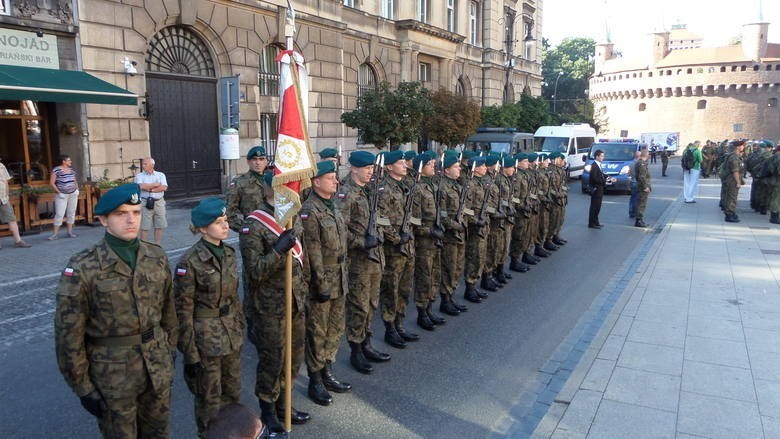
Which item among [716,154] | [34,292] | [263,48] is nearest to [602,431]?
[34,292]

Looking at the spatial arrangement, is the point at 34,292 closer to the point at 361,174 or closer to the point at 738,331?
the point at 361,174

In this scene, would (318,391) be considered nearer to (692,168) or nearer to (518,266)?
(518,266)

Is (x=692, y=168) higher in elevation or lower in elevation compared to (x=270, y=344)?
higher

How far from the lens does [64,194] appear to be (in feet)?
36.6

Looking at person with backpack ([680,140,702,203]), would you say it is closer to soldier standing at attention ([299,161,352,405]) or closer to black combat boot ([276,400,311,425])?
soldier standing at attention ([299,161,352,405])

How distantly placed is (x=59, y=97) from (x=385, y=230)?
9.11m

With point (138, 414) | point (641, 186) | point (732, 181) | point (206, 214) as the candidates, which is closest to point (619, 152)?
point (732, 181)

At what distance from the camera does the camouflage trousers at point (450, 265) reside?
699 centimetres

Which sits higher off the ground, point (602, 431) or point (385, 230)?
point (385, 230)

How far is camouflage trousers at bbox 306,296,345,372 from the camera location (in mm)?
4742

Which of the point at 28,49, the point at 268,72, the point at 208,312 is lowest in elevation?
the point at 208,312

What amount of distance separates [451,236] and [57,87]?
30.7ft

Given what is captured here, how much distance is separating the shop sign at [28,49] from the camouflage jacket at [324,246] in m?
10.7

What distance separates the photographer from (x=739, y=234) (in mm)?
12781
